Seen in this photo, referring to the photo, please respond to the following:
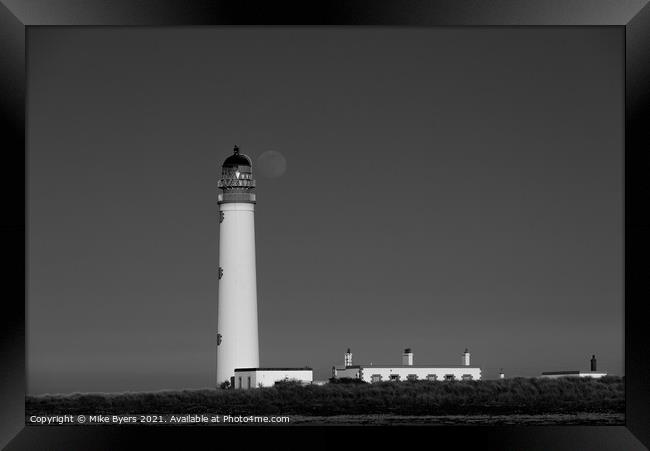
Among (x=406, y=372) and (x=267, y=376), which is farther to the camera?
(x=406, y=372)

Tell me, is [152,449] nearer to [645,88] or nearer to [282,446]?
[282,446]

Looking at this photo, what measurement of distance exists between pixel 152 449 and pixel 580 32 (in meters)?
8.10

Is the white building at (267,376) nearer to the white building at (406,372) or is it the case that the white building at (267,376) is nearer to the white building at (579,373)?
the white building at (406,372)

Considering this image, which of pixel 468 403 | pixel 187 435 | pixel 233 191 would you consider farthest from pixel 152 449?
pixel 233 191

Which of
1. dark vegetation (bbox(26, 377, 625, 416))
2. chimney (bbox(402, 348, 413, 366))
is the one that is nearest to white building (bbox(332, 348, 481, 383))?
chimney (bbox(402, 348, 413, 366))

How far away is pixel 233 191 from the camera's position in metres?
17.4

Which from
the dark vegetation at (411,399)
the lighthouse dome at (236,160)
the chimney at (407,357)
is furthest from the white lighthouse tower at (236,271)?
the dark vegetation at (411,399)

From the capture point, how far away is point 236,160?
56.1 feet

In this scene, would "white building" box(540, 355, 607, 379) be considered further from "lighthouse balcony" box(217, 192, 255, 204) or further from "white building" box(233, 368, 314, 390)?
"lighthouse balcony" box(217, 192, 255, 204)

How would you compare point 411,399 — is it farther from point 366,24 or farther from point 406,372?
point 366,24

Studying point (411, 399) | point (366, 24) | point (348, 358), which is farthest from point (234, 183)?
point (366, 24)

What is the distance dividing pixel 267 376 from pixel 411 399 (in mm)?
2524

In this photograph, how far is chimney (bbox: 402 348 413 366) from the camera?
1604cm

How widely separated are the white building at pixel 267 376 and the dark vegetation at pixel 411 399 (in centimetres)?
70
